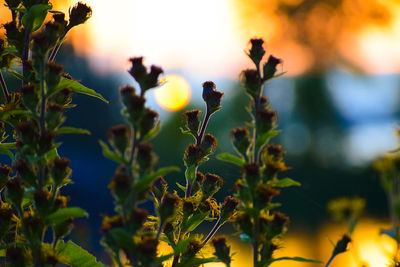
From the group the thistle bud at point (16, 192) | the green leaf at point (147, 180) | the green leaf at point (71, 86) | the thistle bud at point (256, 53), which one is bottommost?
the thistle bud at point (16, 192)

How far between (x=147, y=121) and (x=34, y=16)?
44 cm

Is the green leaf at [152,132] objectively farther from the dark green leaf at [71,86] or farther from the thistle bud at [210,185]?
the thistle bud at [210,185]

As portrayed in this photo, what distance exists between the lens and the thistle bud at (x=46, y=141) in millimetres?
1130

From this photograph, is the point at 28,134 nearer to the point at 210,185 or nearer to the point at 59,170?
the point at 59,170

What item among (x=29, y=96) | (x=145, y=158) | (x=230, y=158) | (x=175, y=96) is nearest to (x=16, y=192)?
(x=29, y=96)

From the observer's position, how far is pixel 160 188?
149cm

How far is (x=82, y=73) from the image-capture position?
71.7 ft

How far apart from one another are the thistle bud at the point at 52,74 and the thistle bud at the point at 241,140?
43 centimetres

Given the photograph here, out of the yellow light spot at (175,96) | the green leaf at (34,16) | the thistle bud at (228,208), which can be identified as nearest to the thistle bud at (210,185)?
the thistle bud at (228,208)

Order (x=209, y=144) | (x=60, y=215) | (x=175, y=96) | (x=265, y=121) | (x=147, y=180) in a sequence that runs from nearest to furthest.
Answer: (x=147, y=180) → (x=60, y=215) → (x=265, y=121) → (x=209, y=144) → (x=175, y=96)

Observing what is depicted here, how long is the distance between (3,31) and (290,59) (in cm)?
2341

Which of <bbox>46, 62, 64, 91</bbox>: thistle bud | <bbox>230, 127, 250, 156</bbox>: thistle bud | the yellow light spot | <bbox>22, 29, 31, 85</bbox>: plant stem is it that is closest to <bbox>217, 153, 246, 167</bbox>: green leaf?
<bbox>230, 127, 250, 156</bbox>: thistle bud

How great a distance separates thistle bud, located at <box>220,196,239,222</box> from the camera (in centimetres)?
142

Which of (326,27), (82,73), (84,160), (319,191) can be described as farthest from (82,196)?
(326,27)
